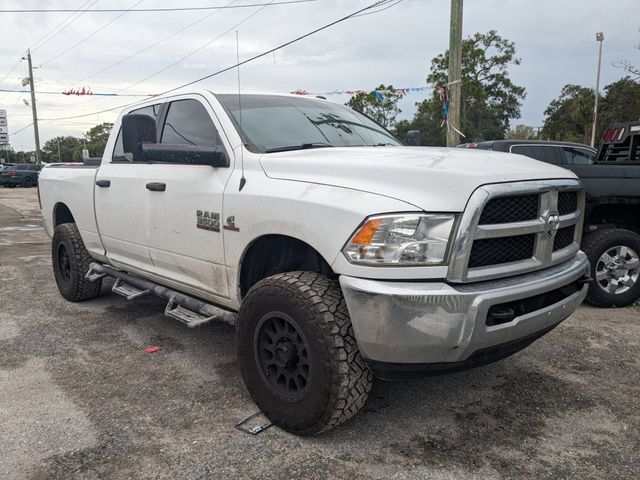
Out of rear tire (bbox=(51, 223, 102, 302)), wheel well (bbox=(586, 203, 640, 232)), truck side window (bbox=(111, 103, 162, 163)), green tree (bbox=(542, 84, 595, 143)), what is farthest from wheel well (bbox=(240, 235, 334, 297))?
green tree (bbox=(542, 84, 595, 143))

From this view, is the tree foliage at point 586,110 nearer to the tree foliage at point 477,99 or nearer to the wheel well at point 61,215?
the tree foliage at point 477,99

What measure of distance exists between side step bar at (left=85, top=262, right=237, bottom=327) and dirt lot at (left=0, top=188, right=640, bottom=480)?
15.8 inches

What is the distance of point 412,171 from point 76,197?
12.4 ft

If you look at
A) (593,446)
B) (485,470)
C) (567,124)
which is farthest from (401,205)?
(567,124)

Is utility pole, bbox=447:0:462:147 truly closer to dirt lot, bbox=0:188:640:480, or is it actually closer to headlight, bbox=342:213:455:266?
dirt lot, bbox=0:188:640:480

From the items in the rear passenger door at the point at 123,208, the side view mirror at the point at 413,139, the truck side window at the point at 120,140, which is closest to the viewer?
the rear passenger door at the point at 123,208

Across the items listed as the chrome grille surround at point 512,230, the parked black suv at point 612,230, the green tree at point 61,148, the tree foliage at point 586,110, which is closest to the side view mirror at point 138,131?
the chrome grille surround at point 512,230

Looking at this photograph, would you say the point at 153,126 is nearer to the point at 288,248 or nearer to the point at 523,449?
the point at 288,248

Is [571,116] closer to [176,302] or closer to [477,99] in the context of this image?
[477,99]

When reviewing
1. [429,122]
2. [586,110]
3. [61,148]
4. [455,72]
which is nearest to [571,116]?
[586,110]

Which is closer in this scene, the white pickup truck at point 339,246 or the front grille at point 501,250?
the white pickup truck at point 339,246

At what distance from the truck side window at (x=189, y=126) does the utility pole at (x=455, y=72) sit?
25.1 ft

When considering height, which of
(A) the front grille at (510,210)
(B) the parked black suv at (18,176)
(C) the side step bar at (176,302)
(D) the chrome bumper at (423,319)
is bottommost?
(B) the parked black suv at (18,176)

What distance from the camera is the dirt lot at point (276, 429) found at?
252 cm
